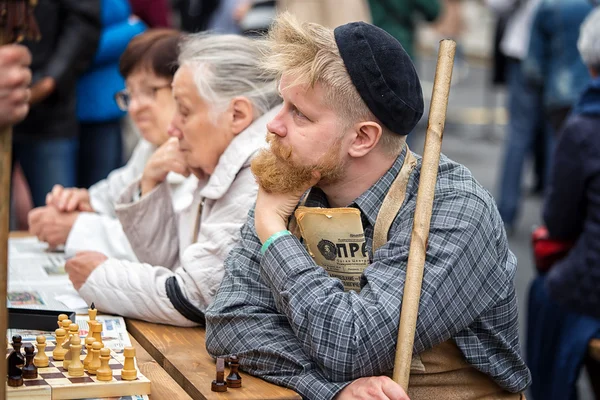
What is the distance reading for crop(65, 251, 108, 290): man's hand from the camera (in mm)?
3168

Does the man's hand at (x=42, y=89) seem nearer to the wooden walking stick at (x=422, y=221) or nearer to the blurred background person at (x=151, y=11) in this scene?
the blurred background person at (x=151, y=11)

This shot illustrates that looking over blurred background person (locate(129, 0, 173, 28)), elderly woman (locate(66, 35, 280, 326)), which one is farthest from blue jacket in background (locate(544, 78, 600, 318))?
blurred background person (locate(129, 0, 173, 28))

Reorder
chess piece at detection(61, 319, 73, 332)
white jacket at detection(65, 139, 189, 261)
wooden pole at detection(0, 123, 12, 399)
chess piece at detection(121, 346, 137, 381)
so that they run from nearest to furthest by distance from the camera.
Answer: wooden pole at detection(0, 123, 12, 399) → chess piece at detection(121, 346, 137, 381) → chess piece at detection(61, 319, 73, 332) → white jacket at detection(65, 139, 189, 261)

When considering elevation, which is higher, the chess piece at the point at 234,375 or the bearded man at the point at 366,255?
the bearded man at the point at 366,255

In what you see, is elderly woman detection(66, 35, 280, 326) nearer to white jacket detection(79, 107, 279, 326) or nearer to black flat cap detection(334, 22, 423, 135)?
white jacket detection(79, 107, 279, 326)

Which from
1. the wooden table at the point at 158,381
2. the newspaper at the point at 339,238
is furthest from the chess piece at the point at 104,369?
the newspaper at the point at 339,238

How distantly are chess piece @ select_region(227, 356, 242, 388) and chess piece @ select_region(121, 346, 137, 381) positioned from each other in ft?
0.74

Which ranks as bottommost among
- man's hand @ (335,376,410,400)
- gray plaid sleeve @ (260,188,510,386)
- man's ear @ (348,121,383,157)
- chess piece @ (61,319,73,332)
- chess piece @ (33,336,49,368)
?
chess piece @ (61,319,73,332)

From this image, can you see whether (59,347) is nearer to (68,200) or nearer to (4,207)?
(4,207)

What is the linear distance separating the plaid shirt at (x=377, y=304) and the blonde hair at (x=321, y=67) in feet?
0.64

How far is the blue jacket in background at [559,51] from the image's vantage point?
7.12m

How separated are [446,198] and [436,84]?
11.0 inches

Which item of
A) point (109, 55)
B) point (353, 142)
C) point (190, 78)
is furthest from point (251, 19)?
point (353, 142)

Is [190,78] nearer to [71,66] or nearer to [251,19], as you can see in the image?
[71,66]
